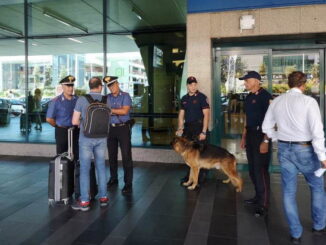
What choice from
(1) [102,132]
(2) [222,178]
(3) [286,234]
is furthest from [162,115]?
(3) [286,234]

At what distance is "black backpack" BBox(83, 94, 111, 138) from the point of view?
4.26 metres

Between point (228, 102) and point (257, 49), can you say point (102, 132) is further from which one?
point (257, 49)

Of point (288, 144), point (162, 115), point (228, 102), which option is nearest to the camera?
point (288, 144)

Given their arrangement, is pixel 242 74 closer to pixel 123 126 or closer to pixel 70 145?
pixel 123 126

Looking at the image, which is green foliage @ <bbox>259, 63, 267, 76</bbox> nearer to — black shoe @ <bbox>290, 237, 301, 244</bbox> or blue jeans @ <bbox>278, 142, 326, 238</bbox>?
blue jeans @ <bbox>278, 142, 326, 238</bbox>

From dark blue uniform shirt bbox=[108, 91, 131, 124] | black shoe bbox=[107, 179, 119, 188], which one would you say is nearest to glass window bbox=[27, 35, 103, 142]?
dark blue uniform shirt bbox=[108, 91, 131, 124]

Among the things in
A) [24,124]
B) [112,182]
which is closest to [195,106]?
[112,182]

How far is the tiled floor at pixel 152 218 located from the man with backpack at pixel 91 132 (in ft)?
0.92

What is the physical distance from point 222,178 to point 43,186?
3191mm

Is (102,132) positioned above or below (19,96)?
below

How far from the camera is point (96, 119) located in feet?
14.0

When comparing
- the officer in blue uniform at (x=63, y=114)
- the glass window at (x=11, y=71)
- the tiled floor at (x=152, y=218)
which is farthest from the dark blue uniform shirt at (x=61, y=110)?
the glass window at (x=11, y=71)

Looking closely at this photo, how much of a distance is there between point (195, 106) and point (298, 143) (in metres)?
2.39

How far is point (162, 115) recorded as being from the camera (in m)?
7.91
